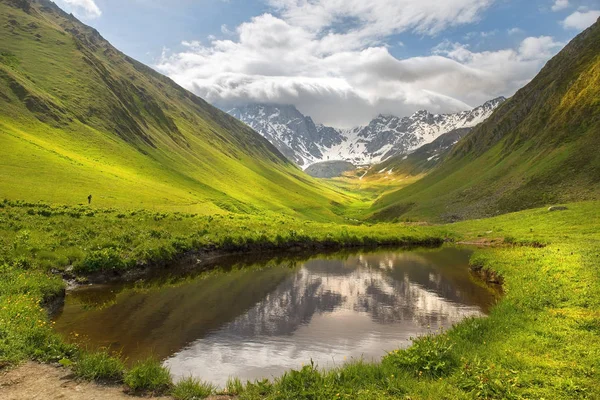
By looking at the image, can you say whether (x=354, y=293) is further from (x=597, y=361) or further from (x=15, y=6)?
(x=15, y=6)

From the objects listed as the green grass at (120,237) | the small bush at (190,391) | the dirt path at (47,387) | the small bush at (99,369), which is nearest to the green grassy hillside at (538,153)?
the green grass at (120,237)

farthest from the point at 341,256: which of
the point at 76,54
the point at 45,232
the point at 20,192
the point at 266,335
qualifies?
the point at 76,54

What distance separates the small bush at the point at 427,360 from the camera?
13.7 metres

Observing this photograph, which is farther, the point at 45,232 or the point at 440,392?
the point at 45,232

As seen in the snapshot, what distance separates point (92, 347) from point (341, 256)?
35815mm

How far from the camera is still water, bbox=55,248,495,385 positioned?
17.9m

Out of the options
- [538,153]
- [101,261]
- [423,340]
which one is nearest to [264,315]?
[423,340]

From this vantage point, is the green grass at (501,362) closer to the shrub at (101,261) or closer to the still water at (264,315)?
the still water at (264,315)

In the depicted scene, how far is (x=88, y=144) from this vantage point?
323ft

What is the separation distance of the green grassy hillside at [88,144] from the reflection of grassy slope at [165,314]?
3483cm

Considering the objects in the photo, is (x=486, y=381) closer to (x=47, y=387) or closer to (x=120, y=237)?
(x=47, y=387)

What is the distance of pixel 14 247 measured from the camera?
2741 centimetres

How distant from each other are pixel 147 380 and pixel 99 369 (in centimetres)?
195

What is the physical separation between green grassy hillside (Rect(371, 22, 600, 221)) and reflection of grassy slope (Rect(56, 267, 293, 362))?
262 feet
